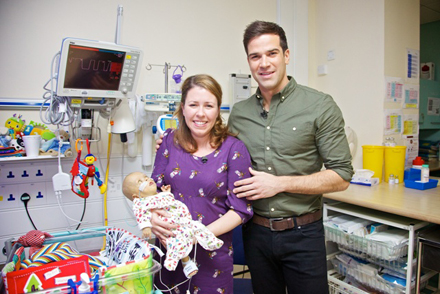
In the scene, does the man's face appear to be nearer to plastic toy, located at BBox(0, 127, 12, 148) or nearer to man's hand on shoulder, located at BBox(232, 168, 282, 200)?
man's hand on shoulder, located at BBox(232, 168, 282, 200)

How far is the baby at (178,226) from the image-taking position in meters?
1.15

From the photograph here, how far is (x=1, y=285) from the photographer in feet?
3.20

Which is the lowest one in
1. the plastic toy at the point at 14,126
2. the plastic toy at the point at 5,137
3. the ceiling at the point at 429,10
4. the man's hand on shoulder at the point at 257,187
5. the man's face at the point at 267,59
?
the man's hand on shoulder at the point at 257,187

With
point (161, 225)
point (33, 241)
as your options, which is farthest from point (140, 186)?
point (33, 241)

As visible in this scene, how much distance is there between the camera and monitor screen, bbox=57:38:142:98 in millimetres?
1582

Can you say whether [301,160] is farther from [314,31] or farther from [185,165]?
[314,31]

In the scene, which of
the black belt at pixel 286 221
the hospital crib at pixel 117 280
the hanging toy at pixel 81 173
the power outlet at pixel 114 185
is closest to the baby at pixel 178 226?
the hospital crib at pixel 117 280

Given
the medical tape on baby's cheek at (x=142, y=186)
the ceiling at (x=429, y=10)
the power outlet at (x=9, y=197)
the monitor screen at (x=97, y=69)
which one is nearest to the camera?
the medical tape on baby's cheek at (x=142, y=186)

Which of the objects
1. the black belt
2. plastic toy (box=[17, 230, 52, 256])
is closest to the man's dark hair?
the black belt

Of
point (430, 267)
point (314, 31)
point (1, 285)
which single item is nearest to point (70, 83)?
point (1, 285)

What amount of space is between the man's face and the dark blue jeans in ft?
2.19

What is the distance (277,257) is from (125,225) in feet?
4.49

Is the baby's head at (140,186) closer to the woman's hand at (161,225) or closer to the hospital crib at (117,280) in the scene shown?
the woman's hand at (161,225)

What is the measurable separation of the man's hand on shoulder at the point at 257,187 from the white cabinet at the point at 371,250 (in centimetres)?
97
